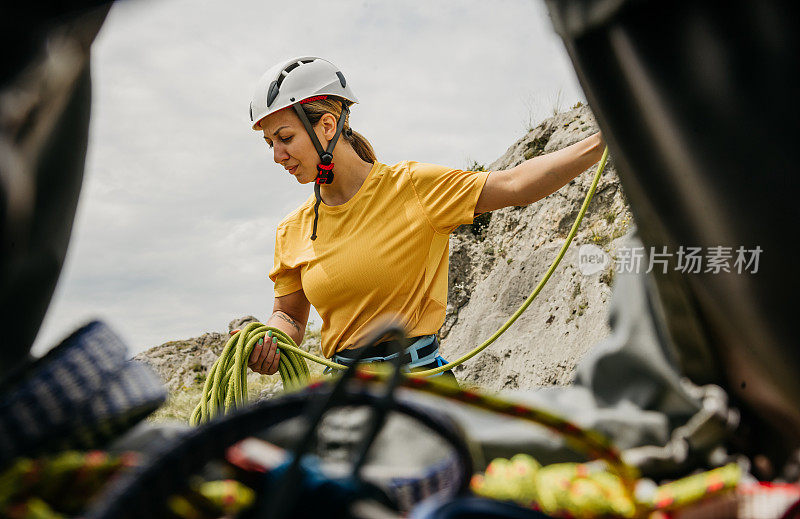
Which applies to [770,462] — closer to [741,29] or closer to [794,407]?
[794,407]

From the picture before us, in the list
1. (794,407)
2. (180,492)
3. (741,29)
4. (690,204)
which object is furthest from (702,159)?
(180,492)

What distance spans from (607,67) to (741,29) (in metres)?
0.19

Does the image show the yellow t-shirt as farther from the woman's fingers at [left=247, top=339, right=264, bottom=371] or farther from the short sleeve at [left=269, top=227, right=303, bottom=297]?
the woman's fingers at [left=247, top=339, right=264, bottom=371]

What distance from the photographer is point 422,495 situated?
642 millimetres

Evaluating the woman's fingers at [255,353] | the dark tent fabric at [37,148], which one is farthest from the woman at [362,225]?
the dark tent fabric at [37,148]

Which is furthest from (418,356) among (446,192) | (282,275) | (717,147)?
(717,147)

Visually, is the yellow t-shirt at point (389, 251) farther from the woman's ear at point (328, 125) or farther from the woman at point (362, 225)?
the woman's ear at point (328, 125)

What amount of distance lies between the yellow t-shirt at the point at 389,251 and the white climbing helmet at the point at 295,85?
0.68 metres

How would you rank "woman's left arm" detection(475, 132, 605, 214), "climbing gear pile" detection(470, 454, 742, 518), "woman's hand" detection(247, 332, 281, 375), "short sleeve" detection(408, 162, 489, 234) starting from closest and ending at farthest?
1. "climbing gear pile" detection(470, 454, 742, 518)
2. "woman's left arm" detection(475, 132, 605, 214)
3. "woman's hand" detection(247, 332, 281, 375)
4. "short sleeve" detection(408, 162, 489, 234)

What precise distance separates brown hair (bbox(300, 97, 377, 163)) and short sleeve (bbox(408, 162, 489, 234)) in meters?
0.40

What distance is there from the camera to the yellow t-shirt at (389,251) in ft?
8.42

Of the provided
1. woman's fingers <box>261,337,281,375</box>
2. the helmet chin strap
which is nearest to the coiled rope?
woman's fingers <box>261,337,281,375</box>

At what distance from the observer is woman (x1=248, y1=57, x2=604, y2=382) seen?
255 cm

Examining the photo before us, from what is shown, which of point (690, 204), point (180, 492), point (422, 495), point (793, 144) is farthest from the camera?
point (690, 204)
